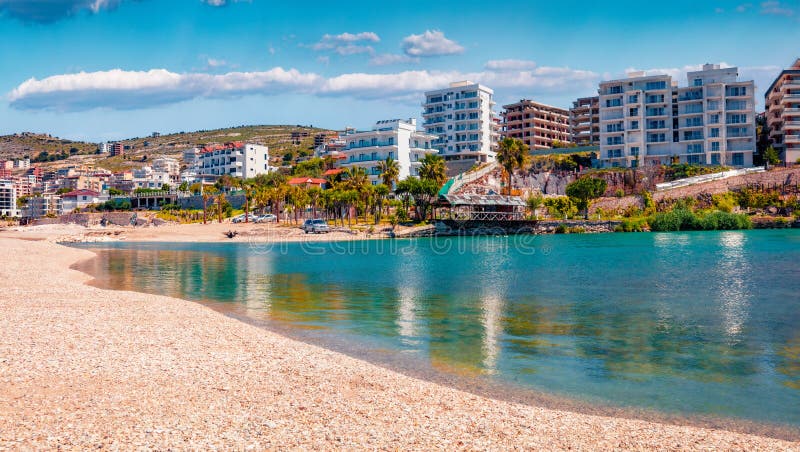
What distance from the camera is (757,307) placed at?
104ft

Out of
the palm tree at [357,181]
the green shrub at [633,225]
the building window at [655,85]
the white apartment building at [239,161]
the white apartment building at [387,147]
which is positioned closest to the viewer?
the green shrub at [633,225]

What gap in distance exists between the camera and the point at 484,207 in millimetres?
116750

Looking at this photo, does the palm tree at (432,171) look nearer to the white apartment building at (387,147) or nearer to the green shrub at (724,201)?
the white apartment building at (387,147)

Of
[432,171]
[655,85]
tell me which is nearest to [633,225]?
[432,171]

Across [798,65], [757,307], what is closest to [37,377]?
[757,307]

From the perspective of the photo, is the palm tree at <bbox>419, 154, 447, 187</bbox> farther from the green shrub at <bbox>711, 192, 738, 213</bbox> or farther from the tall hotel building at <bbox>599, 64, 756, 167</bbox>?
the green shrub at <bbox>711, 192, 738, 213</bbox>

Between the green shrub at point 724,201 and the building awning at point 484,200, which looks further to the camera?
the green shrub at point 724,201

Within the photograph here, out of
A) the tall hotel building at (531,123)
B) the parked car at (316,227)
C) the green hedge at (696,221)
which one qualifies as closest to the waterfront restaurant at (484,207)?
the parked car at (316,227)

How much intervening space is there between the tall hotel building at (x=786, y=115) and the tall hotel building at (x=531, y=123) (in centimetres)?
5707

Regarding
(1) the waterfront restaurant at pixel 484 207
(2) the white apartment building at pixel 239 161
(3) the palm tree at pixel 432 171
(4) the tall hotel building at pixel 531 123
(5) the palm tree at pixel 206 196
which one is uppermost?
(4) the tall hotel building at pixel 531 123

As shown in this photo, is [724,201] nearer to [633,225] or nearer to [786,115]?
[633,225]

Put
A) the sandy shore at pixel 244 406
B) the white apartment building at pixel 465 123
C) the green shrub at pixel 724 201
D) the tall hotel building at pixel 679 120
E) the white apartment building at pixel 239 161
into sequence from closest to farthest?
the sandy shore at pixel 244 406, the green shrub at pixel 724 201, the tall hotel building at pixel 679 120, the white apartment building at pixel 465 123, the white apartment building at pixel 239 161

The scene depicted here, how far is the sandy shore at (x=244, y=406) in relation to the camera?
37.2 feet

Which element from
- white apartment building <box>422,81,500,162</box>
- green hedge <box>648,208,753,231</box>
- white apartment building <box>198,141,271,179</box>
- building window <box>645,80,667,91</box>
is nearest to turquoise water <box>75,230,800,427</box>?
green hedge <box>648,208,753,231</box>
